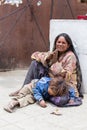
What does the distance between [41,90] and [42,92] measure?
4 centimetres

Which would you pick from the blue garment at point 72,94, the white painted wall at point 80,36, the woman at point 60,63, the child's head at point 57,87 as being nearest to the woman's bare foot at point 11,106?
the child's head at point 57,87

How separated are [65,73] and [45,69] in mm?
361

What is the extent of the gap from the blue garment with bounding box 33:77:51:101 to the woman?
0.83ft

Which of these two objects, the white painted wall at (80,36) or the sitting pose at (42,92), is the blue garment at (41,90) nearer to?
the sitting pose at (42,92)

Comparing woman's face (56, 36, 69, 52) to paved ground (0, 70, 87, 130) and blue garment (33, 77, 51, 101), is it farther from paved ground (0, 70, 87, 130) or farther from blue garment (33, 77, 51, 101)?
paved ground (0, 70, 87, 130)

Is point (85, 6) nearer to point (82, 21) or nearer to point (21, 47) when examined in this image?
point (21, 47)

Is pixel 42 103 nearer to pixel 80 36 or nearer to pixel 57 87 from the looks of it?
pixel 57 87

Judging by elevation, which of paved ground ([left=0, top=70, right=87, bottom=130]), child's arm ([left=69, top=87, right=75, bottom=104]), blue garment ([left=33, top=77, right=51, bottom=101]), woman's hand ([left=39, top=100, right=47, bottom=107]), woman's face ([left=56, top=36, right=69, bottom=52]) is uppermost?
woman's face ([left=56, top=36, right=69, bottom=52])

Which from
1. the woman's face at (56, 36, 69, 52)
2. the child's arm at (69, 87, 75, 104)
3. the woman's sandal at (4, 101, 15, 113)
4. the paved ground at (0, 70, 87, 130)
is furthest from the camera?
the woman's face at (56, 36, 69, 52)

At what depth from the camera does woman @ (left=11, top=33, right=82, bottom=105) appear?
18.1 ft

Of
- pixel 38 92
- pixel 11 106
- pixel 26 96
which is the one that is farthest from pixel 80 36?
→ pixel 11 106

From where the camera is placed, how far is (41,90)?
5254mm

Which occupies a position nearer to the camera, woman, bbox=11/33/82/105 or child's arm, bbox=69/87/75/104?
child's arm, bbox=69/87/75/104

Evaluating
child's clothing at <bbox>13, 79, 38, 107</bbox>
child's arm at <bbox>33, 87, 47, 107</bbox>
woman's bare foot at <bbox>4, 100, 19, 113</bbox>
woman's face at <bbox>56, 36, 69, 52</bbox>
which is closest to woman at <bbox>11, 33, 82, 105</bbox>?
woman's face at <bbox>56, 36, 69, 52</bbox>
